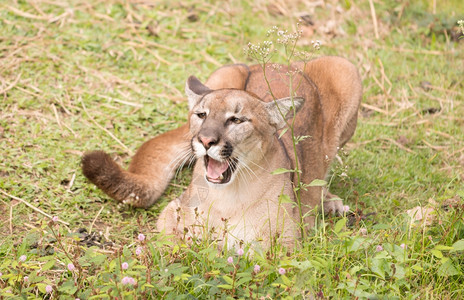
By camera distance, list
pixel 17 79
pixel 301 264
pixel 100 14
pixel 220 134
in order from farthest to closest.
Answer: pixel 100 14 < pixel 17 79 < pixel 220 134 < pixel 301 264

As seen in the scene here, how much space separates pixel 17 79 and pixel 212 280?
3.63m

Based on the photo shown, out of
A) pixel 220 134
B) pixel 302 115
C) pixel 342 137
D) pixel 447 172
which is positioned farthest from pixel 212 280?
pixel 447 172

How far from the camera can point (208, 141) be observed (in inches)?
150

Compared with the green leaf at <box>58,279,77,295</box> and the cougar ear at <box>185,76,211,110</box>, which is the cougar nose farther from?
the green leaf at <box>58,279,77,295</box>

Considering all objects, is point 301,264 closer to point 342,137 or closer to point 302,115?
point 302,115

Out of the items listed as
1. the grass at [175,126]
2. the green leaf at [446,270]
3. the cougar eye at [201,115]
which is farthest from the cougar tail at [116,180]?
the green leaf at [446,270]

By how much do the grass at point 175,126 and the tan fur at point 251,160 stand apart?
23cm

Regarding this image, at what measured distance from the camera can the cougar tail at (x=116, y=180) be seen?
4629 millimetres

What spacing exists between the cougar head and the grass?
550 mm

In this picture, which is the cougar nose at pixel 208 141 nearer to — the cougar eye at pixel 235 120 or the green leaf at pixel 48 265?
the cougar eye at pixel 235 120

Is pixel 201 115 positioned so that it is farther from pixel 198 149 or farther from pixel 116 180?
pixel 116 180

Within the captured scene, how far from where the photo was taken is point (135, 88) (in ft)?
21.2

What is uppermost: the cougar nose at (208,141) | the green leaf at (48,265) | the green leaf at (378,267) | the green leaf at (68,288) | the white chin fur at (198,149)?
the cougar nose at (208,141)

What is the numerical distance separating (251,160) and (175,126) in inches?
83.4
